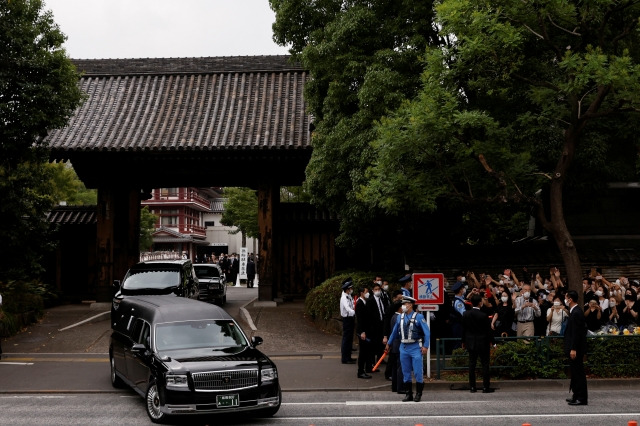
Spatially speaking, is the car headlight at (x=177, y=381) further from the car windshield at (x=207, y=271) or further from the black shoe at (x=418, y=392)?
the car windshield at (x=207, y=271)

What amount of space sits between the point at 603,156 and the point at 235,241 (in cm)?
6312

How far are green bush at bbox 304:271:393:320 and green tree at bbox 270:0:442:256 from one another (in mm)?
1427

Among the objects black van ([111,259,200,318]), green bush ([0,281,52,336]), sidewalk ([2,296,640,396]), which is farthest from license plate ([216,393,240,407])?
green bush ([0,281,52,336])

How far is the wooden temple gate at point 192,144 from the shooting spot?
77.2 ft

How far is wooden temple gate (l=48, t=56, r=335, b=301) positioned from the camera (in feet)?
77.2

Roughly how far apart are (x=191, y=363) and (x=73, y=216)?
18.5 m

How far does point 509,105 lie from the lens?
1753 centimetres

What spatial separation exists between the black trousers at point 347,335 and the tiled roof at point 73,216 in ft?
47.3

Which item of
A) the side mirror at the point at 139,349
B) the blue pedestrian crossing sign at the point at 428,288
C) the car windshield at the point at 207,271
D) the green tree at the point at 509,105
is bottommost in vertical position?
the side mirror at the point at 139,349

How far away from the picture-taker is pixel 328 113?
20.2 metres

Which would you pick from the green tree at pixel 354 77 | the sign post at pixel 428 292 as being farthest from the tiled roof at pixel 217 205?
the sign post at pixel 428 292

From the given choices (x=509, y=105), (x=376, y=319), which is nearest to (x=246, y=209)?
(x=509, y=105)

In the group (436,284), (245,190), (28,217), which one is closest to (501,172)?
(436,284)

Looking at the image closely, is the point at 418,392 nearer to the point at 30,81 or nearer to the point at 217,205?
the point at 30,81
